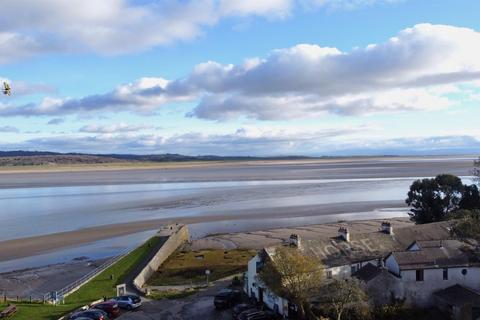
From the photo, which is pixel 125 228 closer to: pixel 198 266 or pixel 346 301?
pixel 198 266

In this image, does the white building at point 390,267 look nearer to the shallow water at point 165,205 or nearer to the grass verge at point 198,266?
the grass verge at point 198,266

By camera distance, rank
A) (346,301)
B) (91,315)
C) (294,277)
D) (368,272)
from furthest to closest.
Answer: (368,272), (91,315), (294,277), (346,301)

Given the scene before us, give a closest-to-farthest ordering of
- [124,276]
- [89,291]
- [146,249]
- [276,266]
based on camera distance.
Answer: [276,266] < [89,291] < [124,276] < [146,249]

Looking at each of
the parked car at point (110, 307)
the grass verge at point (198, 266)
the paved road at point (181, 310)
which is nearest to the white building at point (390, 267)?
the paved road at point (181, 310)

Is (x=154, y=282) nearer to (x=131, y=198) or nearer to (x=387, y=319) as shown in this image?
(x=387, y=319)

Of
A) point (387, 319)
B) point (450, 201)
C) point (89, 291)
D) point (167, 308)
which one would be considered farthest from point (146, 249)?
point (450, 201)

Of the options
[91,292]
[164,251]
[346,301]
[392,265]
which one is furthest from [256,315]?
[164,251]
